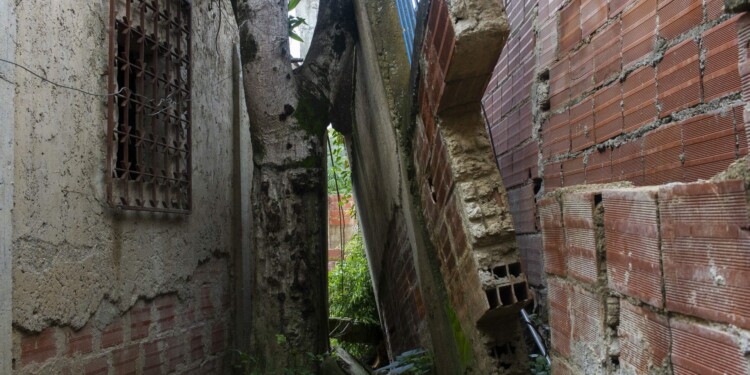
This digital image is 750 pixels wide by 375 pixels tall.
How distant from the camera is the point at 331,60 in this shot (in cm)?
374

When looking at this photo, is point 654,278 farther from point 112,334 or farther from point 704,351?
point 112,334

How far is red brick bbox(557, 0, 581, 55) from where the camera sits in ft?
5.54

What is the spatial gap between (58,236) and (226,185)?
2.01 m

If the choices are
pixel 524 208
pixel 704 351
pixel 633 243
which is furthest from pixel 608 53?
pixel 524 208

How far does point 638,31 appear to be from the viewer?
134cm

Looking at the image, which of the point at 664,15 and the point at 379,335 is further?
the point at 379,335

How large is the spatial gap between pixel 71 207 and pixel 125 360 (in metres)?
0.95

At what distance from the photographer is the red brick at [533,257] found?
7.94ft

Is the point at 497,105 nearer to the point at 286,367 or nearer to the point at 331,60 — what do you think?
the point at 331,60

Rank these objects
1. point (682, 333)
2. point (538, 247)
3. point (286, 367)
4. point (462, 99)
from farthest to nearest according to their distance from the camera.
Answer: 1. point (286, 367)
2. point (538, 247)
3. point (462, 99)
4. point (682, 333)

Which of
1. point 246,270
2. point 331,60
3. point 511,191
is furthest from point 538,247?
point 246,270

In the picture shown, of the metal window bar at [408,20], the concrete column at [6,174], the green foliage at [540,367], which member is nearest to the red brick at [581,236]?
the green foliage at [540,367]

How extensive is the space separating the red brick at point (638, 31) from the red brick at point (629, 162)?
206 mm

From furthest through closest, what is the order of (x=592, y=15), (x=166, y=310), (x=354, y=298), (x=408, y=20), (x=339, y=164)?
(x=354, y=298)
(x=339, y=164)
(x=166, y=310)
(x=408, y=20)
(x=592, y=15)
